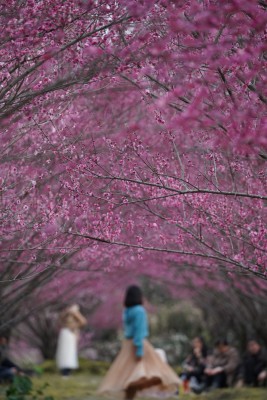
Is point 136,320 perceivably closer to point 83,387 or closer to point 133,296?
point 133,296

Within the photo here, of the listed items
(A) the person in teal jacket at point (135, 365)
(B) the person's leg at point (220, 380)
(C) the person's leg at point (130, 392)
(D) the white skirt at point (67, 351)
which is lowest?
(C) the person's leg at point (130, 392)

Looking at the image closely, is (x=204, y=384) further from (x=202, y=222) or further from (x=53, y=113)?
(x=53, y=113)

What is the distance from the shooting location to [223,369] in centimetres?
1634

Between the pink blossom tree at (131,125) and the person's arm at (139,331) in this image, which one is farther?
the person's arm at (139,331)

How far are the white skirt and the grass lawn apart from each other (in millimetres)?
326

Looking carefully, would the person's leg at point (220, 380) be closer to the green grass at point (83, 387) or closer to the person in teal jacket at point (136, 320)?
the green grass at point (83, 387)

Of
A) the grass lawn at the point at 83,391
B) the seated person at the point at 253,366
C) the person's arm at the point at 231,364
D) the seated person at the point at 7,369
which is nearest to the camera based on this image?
the grass lawn at the point at 83,391

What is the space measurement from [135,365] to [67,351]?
8.84 m

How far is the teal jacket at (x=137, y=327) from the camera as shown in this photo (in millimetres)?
12430

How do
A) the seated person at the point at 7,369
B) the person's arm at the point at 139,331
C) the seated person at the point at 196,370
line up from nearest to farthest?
1. the person's arm at the point at 139,331
2. the seated person at the point at 7,369
3. the seated person at the point at 196,370

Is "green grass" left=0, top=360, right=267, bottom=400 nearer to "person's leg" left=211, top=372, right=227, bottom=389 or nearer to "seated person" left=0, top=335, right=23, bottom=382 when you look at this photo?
"seated person" left=0, top=335, right=23, bottom=382

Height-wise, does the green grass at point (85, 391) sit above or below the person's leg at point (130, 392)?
above

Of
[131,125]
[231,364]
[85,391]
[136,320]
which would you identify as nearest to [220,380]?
[231,364]

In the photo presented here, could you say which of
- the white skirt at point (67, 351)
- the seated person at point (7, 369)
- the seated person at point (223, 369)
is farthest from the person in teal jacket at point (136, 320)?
the white skirt at point (67, 351)
